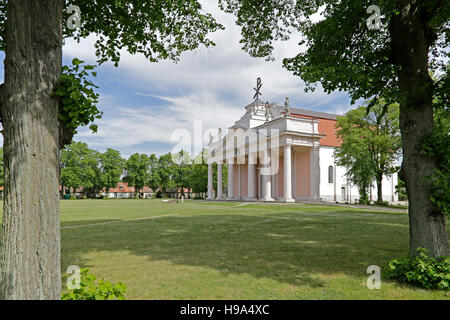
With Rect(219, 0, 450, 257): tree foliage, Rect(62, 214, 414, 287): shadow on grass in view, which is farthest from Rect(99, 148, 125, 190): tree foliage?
Rect(219, 0, 450, 257): tree foliage

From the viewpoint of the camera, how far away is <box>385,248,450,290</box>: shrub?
548 centimetres

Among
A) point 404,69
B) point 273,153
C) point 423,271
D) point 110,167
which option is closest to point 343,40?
point 404,69

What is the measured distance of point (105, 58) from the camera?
285 inches

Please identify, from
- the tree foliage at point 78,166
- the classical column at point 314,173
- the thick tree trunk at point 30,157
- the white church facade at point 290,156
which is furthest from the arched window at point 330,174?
the tree foliage at point 78,166

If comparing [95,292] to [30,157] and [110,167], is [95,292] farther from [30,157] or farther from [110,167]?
[110,167]

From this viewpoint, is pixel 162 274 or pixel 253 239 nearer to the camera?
pixel 162 274

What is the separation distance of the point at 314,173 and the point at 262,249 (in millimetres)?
36417

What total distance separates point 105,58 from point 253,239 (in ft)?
24.9

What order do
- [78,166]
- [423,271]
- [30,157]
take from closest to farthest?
[30,157]
[423,271]
[78,166]

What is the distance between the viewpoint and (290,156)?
4512 cm

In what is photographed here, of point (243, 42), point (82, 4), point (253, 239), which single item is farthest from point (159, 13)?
point (253, 239)

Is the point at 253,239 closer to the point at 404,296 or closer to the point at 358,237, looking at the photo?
the point at 358,237

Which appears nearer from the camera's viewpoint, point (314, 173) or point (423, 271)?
point (423, 271)

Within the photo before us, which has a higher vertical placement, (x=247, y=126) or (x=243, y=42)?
(x=247, y=126)
